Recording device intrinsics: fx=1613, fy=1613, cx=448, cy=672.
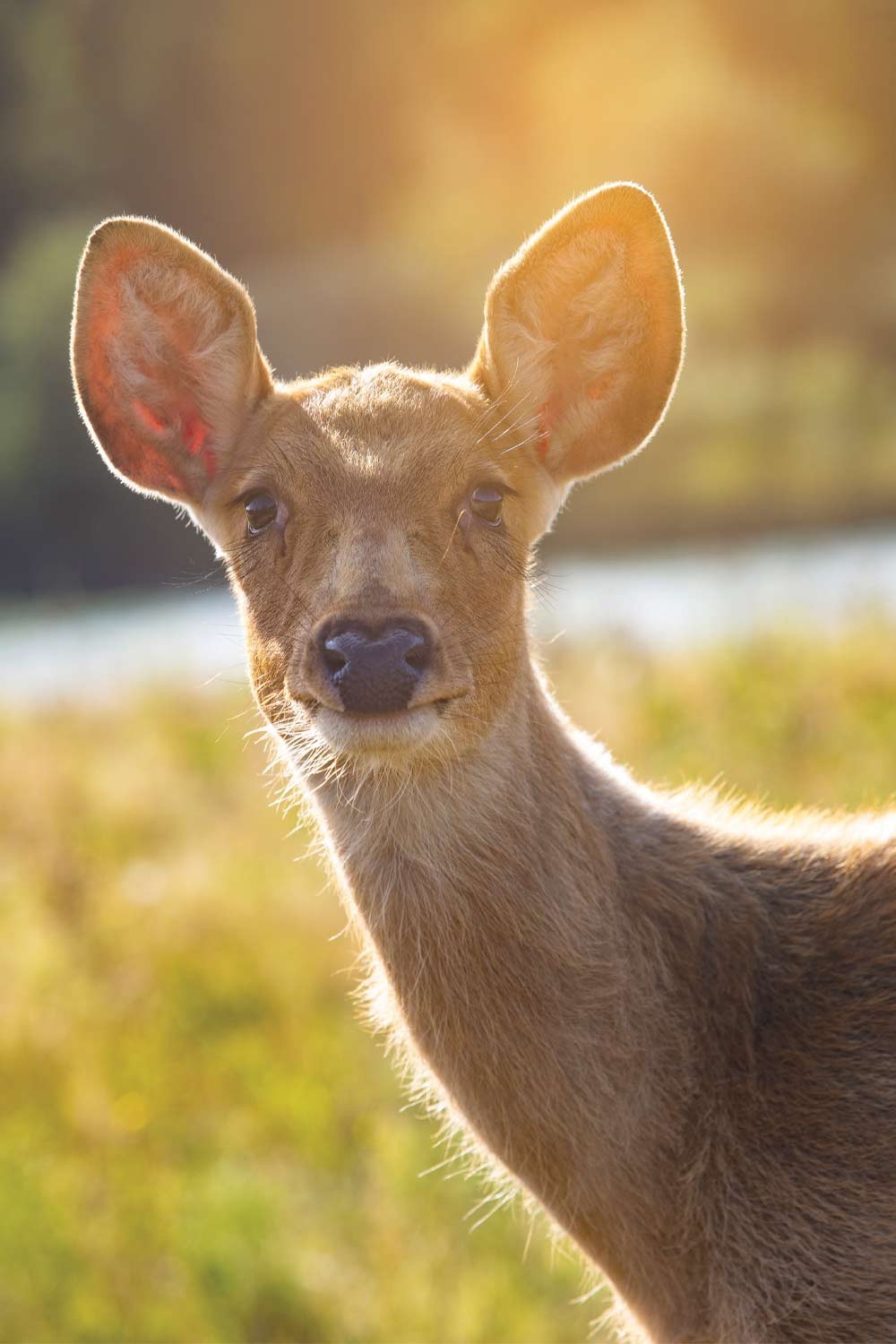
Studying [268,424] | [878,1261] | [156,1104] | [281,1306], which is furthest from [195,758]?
[878,1261]

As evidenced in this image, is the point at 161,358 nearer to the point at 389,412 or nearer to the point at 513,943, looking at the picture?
the point at 389,412

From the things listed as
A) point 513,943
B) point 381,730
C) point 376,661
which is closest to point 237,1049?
point 513,943

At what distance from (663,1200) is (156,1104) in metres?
3.64

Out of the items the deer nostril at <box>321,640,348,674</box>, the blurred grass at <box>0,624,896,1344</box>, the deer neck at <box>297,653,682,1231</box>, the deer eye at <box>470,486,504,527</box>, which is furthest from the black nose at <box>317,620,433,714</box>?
the blurred grass at <box>0,624,896,1344</box>

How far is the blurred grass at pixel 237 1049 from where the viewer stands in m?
5.21

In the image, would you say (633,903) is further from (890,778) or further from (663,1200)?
(890,778)

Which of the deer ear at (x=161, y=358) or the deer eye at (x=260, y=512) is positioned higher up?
the deer ear at (x=161, y=358)

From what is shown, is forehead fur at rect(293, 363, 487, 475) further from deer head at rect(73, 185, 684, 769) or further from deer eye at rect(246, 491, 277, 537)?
deer eye at rect(246, 491, 277, 537)

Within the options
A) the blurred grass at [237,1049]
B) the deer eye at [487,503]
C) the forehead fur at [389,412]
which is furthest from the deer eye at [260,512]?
the blurred grass at [237,1049]

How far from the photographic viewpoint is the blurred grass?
17.1ft

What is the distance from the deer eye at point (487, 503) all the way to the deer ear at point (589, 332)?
23 centimetres

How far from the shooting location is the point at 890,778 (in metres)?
7.59

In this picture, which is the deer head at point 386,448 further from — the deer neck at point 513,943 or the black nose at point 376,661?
the deer neck at point 513,943

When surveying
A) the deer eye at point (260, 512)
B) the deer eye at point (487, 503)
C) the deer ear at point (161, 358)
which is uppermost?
the deer ear at point (161, 358)
